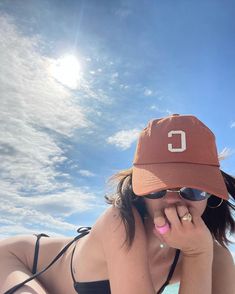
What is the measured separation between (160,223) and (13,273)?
148 cm

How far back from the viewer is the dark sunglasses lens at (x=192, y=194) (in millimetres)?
2437

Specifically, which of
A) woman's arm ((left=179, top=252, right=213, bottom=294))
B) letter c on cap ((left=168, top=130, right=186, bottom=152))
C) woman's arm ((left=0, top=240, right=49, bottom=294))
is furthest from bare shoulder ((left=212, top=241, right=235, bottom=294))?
woman's arm ((left=0, top=240, right=49, bottom=294))

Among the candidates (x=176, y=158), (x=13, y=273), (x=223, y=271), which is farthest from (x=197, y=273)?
(x=13, y=273)

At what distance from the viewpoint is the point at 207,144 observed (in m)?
2.68

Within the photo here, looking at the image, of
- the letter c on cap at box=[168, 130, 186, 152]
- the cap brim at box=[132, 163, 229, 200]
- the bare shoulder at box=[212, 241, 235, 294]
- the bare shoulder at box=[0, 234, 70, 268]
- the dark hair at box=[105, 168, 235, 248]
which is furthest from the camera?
the bare shoulder at box=[0, 234, 70, 268]

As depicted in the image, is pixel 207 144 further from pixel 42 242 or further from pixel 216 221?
pixel 42 242

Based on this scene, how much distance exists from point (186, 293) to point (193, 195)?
2.27 ft

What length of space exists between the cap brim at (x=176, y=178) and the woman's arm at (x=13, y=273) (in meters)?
1.22

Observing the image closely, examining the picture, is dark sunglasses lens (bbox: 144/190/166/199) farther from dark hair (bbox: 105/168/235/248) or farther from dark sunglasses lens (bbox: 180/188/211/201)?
dark hair (bbox: 105/168/235/248)

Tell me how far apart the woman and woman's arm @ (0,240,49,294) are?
0.01m

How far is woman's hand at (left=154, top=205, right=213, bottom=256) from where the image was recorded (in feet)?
7.93

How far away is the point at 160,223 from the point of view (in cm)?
244

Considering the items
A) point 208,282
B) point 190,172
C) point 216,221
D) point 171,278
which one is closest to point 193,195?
point 190,172

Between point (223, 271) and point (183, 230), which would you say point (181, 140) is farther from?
point (223, 271)
